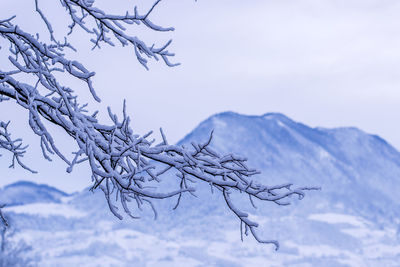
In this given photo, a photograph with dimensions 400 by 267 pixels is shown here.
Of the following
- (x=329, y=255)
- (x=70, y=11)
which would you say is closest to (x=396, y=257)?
(x=329, y=255)

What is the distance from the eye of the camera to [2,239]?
40031 millimetres

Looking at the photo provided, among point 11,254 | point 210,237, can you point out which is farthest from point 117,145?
point 210,237

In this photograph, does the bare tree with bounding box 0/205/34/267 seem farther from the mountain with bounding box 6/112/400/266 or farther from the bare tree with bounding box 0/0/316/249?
the mountain with bounding box 6/112/400/266

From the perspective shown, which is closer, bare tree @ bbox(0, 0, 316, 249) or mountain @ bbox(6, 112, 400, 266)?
bare tree @ bbox(0, 0, 316, 249)

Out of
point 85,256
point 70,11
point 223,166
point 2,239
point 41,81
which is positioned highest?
point 85,256

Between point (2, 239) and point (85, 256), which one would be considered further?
point (85, 256)

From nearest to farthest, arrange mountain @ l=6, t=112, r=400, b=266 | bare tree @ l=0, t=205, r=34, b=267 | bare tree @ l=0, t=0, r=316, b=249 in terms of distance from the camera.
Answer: bare tree @ l=0, t=0, r=316, b=249 < bare tree @ l=0, t=205, r=34, b=267 < mountain @ l=6, t=112, r=400, b=266

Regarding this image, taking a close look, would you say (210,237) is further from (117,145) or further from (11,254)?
(117,145)

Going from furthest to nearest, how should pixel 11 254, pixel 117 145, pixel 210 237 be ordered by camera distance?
pixel 210 237 → pixel 11 254 → pixel 117 145

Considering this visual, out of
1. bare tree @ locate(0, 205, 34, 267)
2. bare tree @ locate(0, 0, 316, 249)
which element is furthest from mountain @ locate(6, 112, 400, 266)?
bare tree @ locate(0, 0, 316, 249)

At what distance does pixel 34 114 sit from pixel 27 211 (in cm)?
17243

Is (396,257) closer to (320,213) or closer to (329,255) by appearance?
(329,255)

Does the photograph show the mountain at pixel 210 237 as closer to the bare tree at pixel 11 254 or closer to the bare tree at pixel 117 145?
the bare tree at pixel 11 254

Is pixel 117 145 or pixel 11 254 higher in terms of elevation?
pixel 11 254
